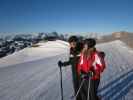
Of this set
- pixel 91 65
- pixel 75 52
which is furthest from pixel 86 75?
pixel 75 52

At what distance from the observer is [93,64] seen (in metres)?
3.62

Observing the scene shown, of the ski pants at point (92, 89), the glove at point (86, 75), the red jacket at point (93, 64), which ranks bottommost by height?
the ski pants at point (92, 89)

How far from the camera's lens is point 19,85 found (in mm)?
7238

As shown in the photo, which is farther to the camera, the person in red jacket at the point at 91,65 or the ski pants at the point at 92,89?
the ski pants at the point at 92,89

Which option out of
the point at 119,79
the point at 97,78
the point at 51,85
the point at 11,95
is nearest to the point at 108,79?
the point at 119,79

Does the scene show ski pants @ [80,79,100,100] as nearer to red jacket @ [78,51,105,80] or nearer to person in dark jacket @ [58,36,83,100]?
red jacket @ [78,51,105,80]

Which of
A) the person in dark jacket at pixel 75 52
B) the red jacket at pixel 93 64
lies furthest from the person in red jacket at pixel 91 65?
the person in dark jacket at pixel 75 52

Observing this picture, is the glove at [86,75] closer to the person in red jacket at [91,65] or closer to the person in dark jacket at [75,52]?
the person in red jacket at [91,65]

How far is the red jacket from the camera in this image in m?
3.57

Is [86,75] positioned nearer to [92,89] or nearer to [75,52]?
[92,89]

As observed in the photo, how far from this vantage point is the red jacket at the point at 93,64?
140 inches

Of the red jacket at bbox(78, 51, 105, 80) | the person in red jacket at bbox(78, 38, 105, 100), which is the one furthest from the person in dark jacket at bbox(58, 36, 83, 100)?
the red jacket at bbox(78, 51, 105, 80)

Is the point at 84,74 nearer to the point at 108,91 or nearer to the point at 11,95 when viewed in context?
the point at 108,91

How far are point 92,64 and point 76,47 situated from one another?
2.44ft
